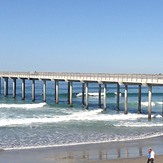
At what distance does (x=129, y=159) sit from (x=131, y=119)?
53.7ft

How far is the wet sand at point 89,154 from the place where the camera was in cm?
2064

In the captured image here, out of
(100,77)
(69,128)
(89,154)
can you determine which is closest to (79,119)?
(69,128)

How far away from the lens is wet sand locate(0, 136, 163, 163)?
67.7 ft

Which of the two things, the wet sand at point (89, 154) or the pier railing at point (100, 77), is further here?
the pier railing at point (100, 77)

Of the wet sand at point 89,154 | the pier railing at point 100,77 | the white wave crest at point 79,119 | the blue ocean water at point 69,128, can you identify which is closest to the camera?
the wet sand at point 89,154

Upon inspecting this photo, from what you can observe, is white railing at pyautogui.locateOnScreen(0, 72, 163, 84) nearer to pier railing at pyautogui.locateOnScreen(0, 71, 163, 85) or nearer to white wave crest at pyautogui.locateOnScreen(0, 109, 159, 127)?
pier railing at pyautogui.locateOnScreen(0, 71, 163, 85)

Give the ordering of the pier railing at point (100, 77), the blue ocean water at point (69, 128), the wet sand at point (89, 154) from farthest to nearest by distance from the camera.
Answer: the pier railing at point (100, 77) < the blue ocean water at point (69, 128) < the wet sand at point (89, 154)

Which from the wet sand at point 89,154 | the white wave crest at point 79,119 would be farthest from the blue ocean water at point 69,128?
the wet sand at point 89,154

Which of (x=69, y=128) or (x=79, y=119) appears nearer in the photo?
(x=69, y=128)

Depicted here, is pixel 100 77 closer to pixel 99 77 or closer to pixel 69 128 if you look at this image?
pixel 99 77

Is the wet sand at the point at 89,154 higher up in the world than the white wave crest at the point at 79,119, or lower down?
higher up

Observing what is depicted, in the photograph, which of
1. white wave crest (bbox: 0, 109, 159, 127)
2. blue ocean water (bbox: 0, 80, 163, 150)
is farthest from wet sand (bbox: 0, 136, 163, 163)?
white wave crest (bbox: 0, 109, 159, 127)

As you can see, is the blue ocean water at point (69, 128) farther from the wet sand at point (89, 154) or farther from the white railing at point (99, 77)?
the white railing at point (99, 77)

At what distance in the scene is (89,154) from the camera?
22156mm
